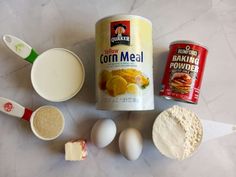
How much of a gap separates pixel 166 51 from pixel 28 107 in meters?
0.44

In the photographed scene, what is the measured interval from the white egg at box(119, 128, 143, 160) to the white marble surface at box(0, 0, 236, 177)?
0.17ft

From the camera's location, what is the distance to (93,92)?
2.49ft

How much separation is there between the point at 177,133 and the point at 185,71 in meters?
0.17

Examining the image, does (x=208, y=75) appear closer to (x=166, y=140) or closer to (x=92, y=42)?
(x=166, y=140)

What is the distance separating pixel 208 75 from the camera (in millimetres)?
752

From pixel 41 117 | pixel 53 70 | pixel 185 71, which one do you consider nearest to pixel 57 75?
pixel 53 70

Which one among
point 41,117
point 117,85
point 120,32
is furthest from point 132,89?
point 41,117

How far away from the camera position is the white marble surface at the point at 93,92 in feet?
2.43

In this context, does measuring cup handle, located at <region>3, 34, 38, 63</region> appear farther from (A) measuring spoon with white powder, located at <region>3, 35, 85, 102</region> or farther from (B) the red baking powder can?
(B) the red baking powder can

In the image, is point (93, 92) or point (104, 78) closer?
point (104, 78)

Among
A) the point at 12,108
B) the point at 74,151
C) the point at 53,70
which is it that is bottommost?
the point at 74,151

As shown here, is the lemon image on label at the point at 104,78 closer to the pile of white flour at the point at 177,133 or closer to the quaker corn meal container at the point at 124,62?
the quaker corn meal container at the point at 124,62

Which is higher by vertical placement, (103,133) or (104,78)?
(104,78)

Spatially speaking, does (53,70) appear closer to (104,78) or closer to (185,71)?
(104,78)
